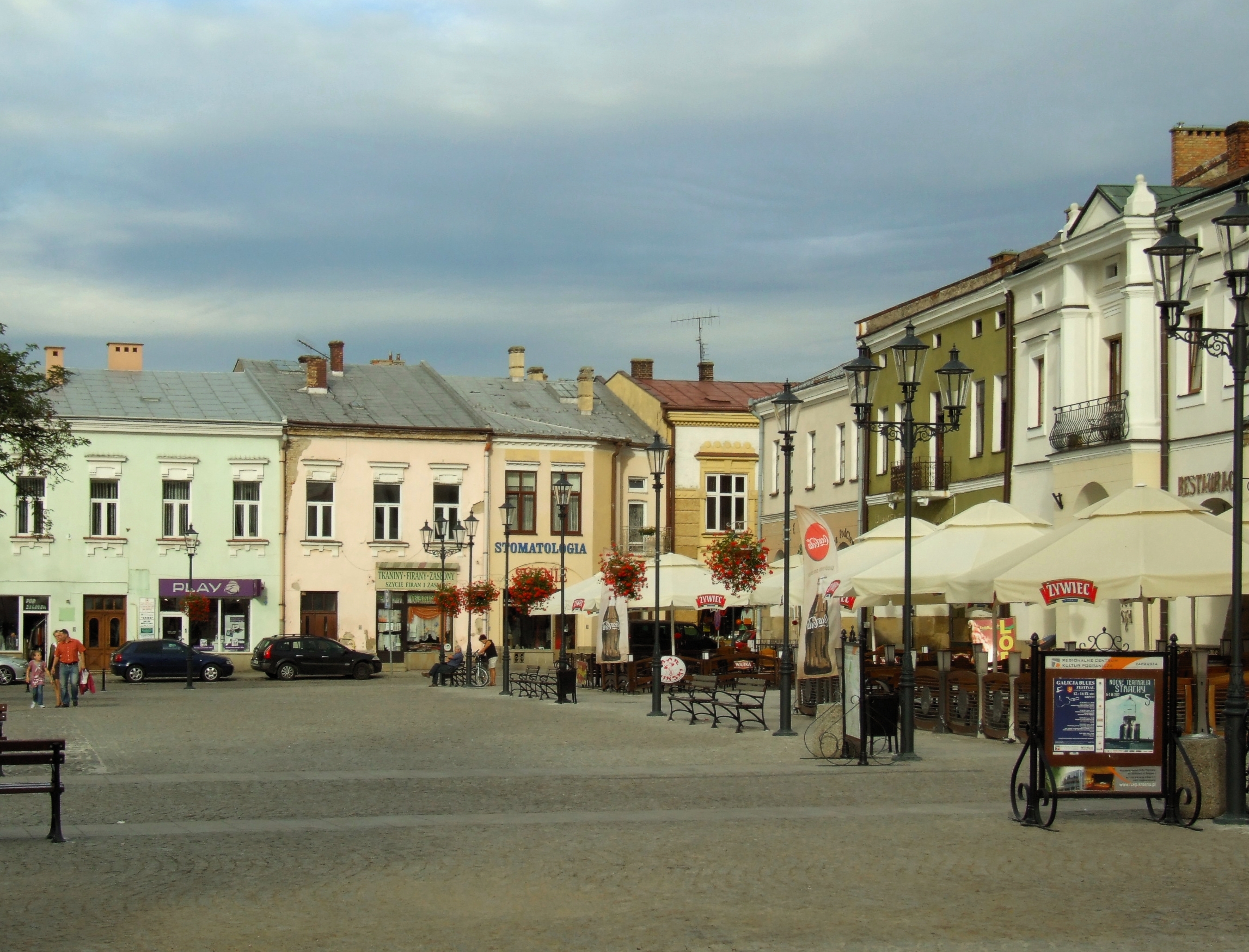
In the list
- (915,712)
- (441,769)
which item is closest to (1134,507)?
(915,712)

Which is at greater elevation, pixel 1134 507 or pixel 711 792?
pixel 1134 507

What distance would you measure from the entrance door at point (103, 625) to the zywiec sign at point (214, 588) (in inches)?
55.7

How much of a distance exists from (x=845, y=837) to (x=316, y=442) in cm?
4595

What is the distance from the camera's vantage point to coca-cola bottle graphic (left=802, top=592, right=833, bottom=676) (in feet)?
67.7

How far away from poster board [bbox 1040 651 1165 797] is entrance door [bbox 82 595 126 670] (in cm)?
4473

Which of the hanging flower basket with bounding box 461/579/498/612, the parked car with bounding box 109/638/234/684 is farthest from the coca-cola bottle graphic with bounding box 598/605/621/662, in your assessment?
the parked car with bounding box 109/638/234/684

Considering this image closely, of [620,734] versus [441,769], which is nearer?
[441,769]

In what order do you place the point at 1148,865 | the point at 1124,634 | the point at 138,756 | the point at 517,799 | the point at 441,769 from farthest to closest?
the point at 1124,634
the point at 138,756
the point at 441,769
the point at 517,799
the point at 1148,865

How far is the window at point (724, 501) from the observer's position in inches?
2447


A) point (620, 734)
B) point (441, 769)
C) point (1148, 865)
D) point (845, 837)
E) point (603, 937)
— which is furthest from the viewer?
point (620, 734)

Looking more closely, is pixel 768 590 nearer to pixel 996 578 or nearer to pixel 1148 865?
pixel 996 578

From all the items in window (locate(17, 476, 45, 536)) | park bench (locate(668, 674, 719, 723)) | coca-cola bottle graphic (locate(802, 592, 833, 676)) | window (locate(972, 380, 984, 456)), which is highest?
window (locate(972, 380, 984, 456))

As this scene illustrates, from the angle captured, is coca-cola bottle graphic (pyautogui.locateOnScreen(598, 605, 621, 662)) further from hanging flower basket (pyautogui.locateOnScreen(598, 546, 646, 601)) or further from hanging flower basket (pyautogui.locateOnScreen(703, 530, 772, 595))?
hanging flower basket (pyautogui.locateOnScreen(703, 530, 772, 595))

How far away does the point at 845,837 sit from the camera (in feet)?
40.7
